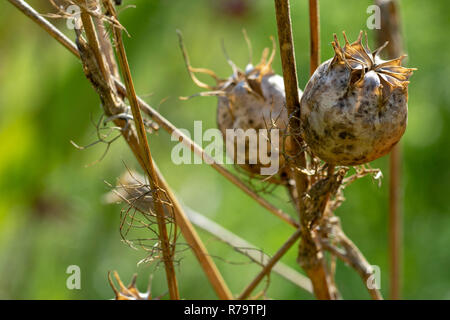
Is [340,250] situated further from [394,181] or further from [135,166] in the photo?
[135,166]

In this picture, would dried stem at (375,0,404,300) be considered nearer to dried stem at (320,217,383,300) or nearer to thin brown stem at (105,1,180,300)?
dried stem at (320,217,383,300)

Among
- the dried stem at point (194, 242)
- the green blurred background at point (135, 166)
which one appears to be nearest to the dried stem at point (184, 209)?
the dried stem at point (194, 242)

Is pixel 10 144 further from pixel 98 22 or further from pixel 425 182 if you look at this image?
pixel 425 182

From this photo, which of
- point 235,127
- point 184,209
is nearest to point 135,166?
point 184,209

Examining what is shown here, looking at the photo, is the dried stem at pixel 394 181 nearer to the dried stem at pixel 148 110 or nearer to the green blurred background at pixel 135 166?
the dried stem at pixel 148 110

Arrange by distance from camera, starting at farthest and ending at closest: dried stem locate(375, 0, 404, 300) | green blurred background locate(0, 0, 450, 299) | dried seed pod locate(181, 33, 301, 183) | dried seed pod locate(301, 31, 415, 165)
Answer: green blurred background locate(0, 0, 450, 299), dried stem locate(375, 0, 404, 300), dried seed pod locate(181, 33, 301, 183), dried seed pod locate(301, 31, 415, 165)

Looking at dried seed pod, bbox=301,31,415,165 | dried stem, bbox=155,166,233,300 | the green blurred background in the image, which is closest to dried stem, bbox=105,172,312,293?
dried stem, bbox=155,166,233,300

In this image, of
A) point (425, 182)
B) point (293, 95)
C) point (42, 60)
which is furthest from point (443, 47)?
point (293, 95)
